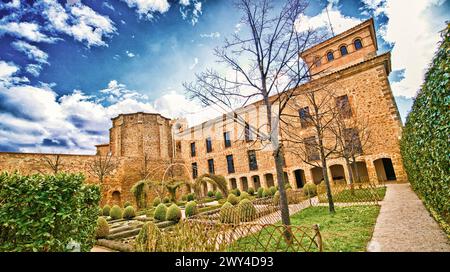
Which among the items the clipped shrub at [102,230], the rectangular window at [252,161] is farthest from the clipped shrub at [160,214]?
the rectangular window at [252,161]

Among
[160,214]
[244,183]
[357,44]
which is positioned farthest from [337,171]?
[160,214]

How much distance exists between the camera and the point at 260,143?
334 inches

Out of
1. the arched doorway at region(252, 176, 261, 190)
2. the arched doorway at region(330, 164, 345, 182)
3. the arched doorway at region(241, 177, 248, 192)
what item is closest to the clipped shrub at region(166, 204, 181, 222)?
the arched doorway at region(252, 176, 261, 190)

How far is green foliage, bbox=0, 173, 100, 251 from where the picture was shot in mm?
2635

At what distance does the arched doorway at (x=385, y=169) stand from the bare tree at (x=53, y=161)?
20904mm

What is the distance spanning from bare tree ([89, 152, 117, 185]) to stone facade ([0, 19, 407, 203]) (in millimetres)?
303

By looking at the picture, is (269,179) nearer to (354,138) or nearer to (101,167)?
(354,138)

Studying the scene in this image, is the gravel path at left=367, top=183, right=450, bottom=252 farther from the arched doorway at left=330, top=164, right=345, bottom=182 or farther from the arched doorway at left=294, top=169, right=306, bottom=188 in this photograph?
the arched doorway at left=294, top=169, right=306, bottom=188

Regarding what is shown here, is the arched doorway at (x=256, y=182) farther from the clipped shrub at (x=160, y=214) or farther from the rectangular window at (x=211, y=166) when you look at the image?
the clipped shrub at (x=160, y=214)

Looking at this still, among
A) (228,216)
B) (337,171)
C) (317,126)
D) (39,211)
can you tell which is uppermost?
(317,126)

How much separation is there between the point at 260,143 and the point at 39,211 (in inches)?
277

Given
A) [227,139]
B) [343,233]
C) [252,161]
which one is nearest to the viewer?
[343,233]

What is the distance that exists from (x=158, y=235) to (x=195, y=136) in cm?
1804
